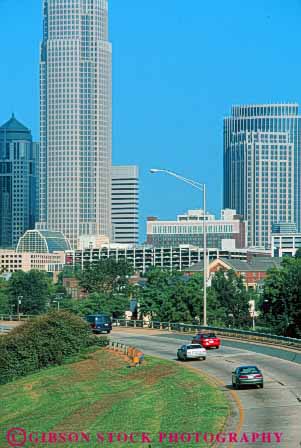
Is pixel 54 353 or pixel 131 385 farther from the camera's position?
pixel 54 353

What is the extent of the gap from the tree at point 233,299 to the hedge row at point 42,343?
61.1 metres

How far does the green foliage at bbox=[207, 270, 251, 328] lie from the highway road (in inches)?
1979

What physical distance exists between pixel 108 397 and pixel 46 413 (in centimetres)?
371

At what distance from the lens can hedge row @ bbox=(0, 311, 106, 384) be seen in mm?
78625

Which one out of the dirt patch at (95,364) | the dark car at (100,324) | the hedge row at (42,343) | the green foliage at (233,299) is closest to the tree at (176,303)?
the green foliage at (233,299)

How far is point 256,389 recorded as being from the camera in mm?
55188

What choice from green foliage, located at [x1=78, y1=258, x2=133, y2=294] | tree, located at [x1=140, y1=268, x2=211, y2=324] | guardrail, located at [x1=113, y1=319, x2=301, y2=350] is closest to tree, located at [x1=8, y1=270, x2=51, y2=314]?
green foliage, located at [x1=78, y1=258, x2=133, y2=294]

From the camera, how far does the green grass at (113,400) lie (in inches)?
1766

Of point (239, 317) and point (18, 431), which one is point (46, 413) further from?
point (239, 317)

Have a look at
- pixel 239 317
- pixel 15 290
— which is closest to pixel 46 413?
pixel 239 317

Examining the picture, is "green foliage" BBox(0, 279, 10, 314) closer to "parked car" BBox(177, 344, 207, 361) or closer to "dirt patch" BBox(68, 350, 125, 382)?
"dirt patch" BBox(68, 350, 125, 382)

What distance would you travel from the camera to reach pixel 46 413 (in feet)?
175

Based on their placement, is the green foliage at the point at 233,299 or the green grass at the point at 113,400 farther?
the green foliage at the point at 233,299

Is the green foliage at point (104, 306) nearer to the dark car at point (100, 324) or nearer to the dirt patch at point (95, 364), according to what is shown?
the dark car at point (100, 324)
